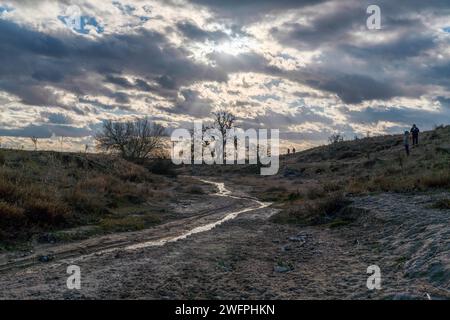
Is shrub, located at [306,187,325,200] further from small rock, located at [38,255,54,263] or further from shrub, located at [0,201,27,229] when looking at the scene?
small rock, located at [38,255,54,263]

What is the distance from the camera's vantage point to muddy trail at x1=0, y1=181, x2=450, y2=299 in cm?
786

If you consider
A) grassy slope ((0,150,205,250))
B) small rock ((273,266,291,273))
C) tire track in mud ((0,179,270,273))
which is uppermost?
grassy slope ((0,150,205,250))

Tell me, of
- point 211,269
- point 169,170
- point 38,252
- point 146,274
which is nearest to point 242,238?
point 211,269

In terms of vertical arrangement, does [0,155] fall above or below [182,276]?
above

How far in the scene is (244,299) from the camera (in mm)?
7605

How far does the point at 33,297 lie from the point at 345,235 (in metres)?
9.64

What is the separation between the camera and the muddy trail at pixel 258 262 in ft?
25.8

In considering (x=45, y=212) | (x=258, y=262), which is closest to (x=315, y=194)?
(x=258, y=262)

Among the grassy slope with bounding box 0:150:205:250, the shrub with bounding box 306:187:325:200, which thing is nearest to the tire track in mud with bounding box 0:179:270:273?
the grassy slope with bounding box 0:150:205:250

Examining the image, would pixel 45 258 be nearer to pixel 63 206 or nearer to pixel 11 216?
pixel 11 216

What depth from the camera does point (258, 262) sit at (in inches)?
419

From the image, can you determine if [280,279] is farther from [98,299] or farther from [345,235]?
[345,235]

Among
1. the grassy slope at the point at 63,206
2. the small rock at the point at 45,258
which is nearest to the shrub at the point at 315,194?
the grassy slope at the point at 63,206

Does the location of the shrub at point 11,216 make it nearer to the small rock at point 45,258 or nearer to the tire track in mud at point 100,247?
the tire track in mud at point 100,247
